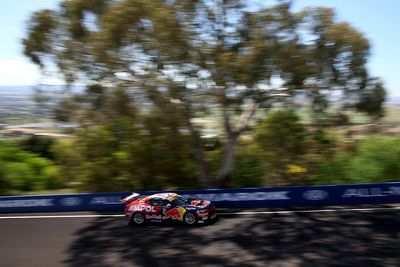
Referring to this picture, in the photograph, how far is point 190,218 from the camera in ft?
46.1

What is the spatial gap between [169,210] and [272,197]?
13.4 feet

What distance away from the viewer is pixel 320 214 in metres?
14.6

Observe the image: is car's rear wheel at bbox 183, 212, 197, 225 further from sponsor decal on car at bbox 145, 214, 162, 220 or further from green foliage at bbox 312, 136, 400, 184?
green foliage at bbox 312, 136, 400, 184

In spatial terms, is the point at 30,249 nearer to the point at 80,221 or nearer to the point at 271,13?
Result: the point at 80,221

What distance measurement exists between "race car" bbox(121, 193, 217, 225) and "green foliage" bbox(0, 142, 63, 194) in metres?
8.93

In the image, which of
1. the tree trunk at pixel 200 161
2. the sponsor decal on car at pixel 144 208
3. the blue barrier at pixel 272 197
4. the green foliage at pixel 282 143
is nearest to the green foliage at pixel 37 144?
the blue barrier at pixel 272 197

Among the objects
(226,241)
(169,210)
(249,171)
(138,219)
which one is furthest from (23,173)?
(226,241)

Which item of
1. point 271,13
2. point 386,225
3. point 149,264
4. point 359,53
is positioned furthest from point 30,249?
point 359,53

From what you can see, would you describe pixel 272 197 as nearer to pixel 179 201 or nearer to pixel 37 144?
pixel 179 201

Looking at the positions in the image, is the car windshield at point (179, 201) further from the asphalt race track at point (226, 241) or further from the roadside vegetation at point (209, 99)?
the roadside vegetation at point (209, 99)

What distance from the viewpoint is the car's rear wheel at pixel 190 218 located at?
1400cm

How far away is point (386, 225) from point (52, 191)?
1734 centimetres

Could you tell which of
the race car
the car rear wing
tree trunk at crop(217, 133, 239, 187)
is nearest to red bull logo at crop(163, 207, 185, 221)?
the race car

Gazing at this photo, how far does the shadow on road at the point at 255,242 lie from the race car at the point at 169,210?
1.06ft
